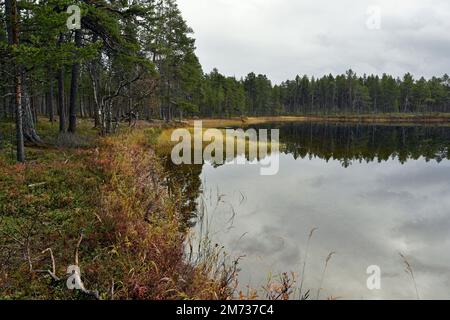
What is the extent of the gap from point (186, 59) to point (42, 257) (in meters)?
42.2

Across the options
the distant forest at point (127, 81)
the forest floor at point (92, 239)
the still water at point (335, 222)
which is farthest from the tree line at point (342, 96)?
the forest floor at point (92, 239)

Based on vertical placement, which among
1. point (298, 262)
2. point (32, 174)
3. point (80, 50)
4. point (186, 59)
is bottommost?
point (298, 262)

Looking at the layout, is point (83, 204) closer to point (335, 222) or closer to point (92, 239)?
point (92, 239)

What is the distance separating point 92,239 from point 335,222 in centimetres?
783

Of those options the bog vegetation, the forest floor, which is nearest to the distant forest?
the bog vegetation

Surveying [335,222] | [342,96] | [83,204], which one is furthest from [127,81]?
[342,96]

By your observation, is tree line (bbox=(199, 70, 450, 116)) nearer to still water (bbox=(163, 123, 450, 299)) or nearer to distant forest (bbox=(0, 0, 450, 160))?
distant forest (bbox=(0, 0, 450, 160))

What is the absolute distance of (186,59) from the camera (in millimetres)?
45625

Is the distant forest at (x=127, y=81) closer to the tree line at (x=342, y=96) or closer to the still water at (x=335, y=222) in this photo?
the tree line at (x=342, y=96)

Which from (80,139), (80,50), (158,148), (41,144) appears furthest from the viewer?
(158,148)

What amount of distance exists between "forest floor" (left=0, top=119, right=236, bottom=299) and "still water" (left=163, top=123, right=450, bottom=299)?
5.84ft

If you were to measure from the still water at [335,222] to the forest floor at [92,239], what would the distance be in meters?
1.78
